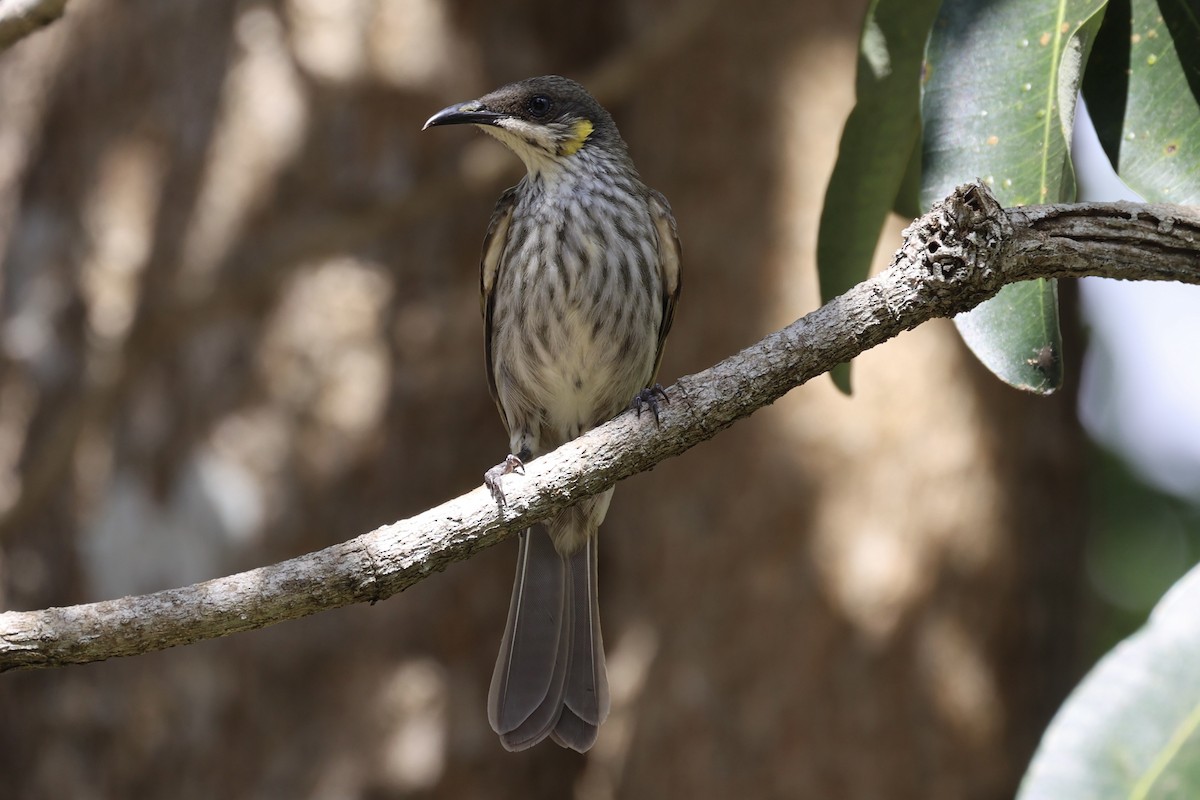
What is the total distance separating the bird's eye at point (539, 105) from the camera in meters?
3.80

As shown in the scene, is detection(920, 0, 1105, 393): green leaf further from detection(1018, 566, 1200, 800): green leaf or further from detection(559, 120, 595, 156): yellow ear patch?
detection(559, 120, 595, 156): yellow ear patch

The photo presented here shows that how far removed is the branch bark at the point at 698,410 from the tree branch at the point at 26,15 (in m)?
1.17

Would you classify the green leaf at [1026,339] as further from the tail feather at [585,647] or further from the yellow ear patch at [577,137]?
the yellow ear patch at [577,137]

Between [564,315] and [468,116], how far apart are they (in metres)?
0.67

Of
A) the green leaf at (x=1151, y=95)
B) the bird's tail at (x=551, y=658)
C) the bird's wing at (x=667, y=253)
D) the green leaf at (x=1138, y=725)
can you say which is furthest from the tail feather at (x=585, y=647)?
the green leaf at (x=1151, y=95)

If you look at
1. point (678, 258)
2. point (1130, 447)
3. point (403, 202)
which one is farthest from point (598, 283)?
point (1130, 447)

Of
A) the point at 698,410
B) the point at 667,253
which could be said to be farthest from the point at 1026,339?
the point at 667,253

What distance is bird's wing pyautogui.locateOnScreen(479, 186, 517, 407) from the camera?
12.4 ft

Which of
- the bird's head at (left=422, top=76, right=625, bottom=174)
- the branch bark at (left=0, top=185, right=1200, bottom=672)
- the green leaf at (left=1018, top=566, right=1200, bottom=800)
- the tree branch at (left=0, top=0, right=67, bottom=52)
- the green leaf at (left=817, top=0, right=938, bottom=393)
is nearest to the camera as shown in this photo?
the green leaf at (left=1018, top=566, right=1200, bottom=800)

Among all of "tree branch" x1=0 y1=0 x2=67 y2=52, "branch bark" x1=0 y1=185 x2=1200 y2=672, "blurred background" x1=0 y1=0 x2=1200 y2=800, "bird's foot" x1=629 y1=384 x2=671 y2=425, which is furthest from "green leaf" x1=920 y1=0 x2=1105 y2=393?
"blurred background" x1=0 y1=0 x2=1200 y2=800

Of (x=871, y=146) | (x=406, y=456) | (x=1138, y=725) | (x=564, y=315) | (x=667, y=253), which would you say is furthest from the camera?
(x=406, y=456)

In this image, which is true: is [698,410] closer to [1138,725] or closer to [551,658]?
[1138,725]

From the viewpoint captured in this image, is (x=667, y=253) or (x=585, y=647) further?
(x=667, y=253)

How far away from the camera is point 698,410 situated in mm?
2227
